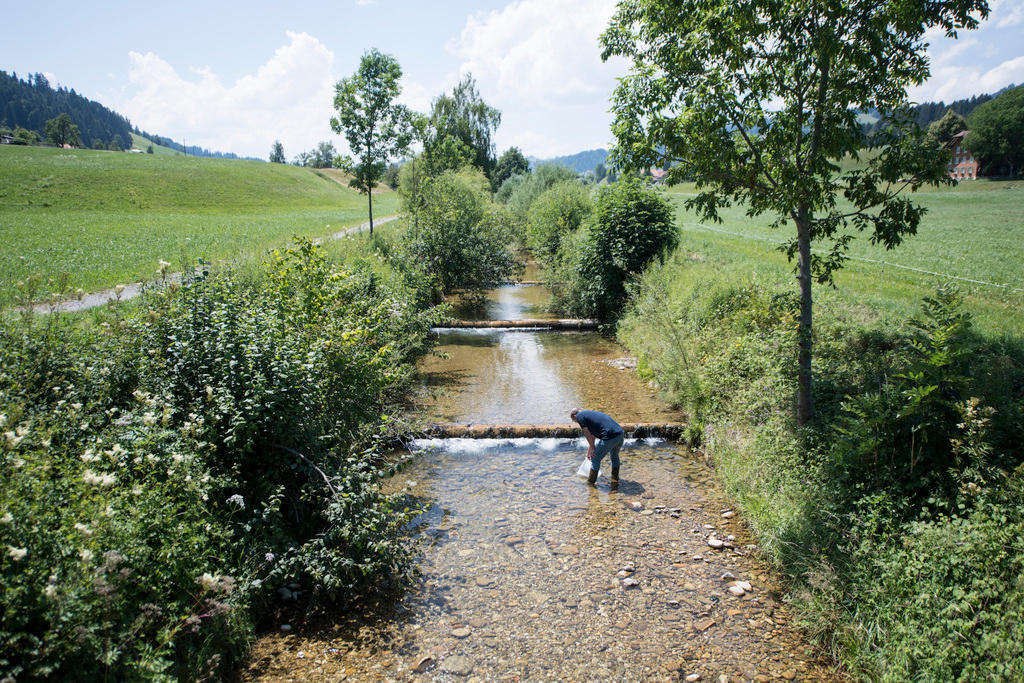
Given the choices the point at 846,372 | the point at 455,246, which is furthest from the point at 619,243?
the point at 846,372

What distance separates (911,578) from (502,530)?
4494mm

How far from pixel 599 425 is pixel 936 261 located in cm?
1358

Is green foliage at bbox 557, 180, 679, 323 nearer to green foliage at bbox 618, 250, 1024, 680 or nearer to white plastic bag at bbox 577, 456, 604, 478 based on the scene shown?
green foliage at bbox 618, 250, 1024, 680

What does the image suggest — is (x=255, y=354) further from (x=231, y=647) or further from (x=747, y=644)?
(x=747, y=644)

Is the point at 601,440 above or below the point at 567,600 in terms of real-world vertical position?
above

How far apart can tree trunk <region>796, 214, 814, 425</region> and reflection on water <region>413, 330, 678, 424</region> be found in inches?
142

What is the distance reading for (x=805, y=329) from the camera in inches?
306

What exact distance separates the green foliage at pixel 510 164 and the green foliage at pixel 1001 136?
137 feet

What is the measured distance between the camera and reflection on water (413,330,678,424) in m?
11.9

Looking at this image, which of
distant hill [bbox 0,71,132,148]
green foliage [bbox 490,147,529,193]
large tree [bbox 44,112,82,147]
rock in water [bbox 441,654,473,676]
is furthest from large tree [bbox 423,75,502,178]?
distant hill [bbox 0,71,132,148]

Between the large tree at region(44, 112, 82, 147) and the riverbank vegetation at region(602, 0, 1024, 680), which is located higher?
the large tree at region(44, 112, 82, 147)

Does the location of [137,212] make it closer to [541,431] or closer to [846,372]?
[541,431]

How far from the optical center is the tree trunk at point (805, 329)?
7.78 m

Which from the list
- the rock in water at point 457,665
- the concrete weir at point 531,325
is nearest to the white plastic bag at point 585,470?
the rock in water at point 457,665
